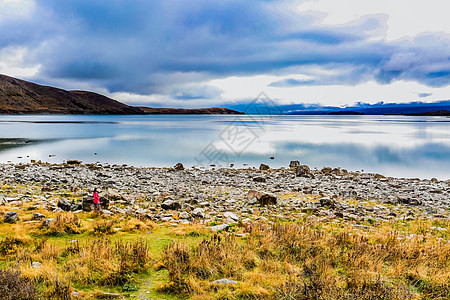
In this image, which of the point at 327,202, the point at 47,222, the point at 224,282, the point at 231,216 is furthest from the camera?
the point at 327,202

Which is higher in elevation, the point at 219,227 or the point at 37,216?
the point at 37,216

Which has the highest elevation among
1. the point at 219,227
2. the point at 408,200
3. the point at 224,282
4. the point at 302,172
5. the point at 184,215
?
the point at 224,282

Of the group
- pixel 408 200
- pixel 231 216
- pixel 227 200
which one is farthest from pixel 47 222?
pixel 408 200

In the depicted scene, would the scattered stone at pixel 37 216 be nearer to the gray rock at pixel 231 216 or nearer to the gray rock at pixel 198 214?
the gray rock at pixel 198 214

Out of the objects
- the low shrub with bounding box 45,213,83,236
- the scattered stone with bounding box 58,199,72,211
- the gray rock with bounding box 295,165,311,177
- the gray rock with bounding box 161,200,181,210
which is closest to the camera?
the low shrub with bounding box 45,213,83,236

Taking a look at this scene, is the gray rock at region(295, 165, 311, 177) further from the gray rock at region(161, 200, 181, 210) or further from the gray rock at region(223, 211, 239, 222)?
the gray rock at region(161, 200, 181, 210)

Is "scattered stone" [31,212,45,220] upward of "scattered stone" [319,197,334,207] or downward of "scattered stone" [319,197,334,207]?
upward

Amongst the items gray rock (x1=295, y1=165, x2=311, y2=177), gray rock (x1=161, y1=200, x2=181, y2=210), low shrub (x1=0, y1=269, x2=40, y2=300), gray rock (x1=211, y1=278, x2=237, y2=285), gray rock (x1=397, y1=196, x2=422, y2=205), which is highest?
low shrub (x1=0, y1=269, x2=40, y2=300)

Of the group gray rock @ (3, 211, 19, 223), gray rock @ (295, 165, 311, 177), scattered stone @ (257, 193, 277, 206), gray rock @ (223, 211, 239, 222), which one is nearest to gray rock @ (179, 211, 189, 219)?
gray rock @ (223, 211, 239, 222)

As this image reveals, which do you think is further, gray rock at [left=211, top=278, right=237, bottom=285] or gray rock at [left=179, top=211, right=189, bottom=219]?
gray rock at [left=179, top=211, right=189, bottom=219]

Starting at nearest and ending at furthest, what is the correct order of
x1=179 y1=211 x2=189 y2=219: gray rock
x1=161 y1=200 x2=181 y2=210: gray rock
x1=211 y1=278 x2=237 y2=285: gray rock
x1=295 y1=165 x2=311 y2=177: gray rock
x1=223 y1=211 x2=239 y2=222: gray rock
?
x1=211 y1=278 x2=237 y2=285: gray rock → x1=223 y1=211 x2=239 y2=222: gray rock → x1=179 y1=211 x2=189 y2=219: gray rock → x1=161 y1=200 x2=181 y2=210: gray rock → x1=295 y1=165 x2=311 y2=177: gray rock

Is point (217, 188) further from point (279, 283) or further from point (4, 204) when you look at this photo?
point (279, 283)

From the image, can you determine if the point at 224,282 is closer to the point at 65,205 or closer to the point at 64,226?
the point at 64,226

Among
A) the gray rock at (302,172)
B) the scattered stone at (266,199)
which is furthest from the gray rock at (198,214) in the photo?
the gray rock at (302,172)
